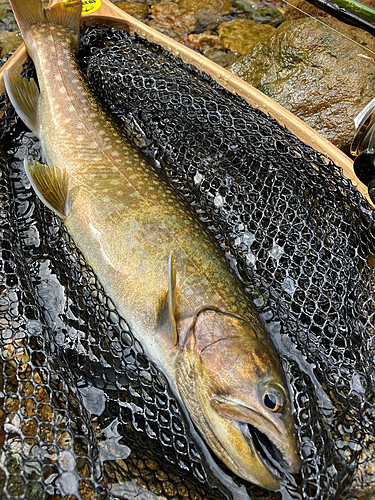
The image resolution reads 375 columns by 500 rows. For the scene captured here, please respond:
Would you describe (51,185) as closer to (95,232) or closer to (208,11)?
(95,232)

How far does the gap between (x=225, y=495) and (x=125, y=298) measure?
4.16 feet

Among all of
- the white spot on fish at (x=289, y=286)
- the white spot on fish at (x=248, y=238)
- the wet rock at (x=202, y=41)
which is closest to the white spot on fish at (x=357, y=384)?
the white spot on fish at (x=289, y=286)

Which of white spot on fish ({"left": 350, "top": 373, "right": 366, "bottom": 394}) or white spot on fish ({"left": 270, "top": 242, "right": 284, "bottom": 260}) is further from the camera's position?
white spot on fish ({"left": 270, "top": 242, "right": 284, "bottom": 260})

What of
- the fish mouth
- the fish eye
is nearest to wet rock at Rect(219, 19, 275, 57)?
the fish eye

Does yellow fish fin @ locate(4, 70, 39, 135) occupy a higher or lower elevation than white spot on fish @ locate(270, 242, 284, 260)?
higher

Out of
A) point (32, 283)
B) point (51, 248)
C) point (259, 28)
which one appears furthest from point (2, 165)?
point (259, 28)

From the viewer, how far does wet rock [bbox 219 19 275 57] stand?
5457 millimetres

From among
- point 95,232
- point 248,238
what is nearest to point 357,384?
point 248,238

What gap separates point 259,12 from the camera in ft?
19.6

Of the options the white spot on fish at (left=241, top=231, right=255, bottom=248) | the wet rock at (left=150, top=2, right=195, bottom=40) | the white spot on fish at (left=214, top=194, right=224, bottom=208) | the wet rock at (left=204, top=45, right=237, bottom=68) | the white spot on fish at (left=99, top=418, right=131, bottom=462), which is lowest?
the white spot on fish at (left=99, top=418, right=131, bottom=462)

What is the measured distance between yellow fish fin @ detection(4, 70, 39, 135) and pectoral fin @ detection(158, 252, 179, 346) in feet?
6.16

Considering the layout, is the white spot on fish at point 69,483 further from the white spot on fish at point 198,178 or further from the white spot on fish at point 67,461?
the white spot on fish at point 198,178

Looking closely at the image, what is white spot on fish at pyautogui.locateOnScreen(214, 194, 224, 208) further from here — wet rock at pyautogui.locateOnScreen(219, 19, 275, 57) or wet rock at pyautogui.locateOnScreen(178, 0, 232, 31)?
wet rock at pyautogui.locateOnScreen(178, 0, 232, 31)

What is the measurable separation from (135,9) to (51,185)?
168 inches
